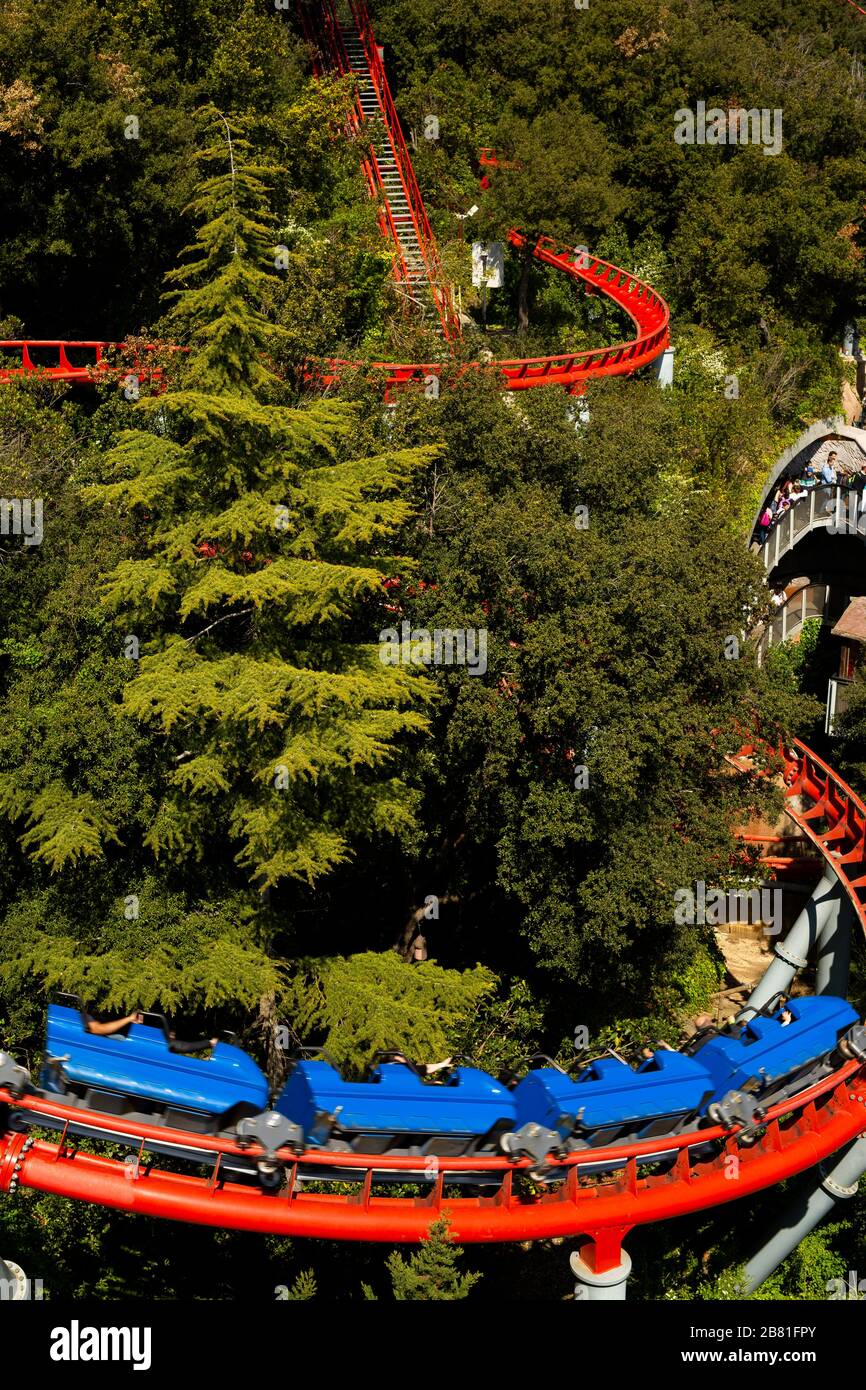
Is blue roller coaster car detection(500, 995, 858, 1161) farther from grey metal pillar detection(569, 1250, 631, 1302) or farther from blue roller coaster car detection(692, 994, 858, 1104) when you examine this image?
grey metal pillar detection(569, 1250, 631, 1302)

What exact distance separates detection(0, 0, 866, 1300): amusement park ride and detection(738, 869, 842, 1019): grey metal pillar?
7447mm

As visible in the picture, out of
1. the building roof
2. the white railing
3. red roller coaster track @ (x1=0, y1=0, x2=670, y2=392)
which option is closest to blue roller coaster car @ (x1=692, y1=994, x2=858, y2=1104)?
the building roof

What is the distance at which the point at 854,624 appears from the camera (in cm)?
3506

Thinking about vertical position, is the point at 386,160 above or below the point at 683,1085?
above

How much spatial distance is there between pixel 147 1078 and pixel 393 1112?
10.5ft

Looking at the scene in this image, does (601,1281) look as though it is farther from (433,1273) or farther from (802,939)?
(802,939)

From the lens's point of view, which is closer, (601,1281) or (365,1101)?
(365,1101)

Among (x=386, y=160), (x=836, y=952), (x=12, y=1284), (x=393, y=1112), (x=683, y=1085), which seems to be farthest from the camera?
(x=386, y=160)

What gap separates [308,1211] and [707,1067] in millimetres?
6152

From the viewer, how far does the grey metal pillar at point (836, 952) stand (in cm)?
2953

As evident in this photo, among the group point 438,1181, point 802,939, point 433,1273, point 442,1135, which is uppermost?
point 442,1135

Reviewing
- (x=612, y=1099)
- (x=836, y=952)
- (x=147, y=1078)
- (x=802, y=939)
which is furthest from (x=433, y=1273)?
(x=836, y=952)

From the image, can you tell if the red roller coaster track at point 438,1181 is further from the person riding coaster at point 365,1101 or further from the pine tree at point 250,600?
the pine tree at point 250,600

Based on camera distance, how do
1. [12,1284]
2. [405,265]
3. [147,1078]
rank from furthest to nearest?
[405,265], [12,1284], [147,1078]
